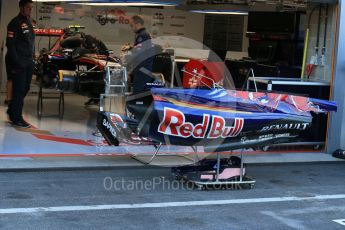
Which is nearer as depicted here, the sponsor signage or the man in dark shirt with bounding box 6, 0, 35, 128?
the sponsor signage

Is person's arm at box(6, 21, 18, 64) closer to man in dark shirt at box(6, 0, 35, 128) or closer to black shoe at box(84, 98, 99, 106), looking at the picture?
man in dark shirt at box(6, 0, 35, 128)

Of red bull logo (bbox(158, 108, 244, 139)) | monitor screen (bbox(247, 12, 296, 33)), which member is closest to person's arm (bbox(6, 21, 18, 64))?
red bull logo (bbox(158, 108, 244, 139))

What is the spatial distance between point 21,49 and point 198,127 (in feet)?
14.8

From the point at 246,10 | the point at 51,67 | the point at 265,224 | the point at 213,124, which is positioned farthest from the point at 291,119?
the point at 246,10

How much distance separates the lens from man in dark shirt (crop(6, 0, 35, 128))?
10031 millimetres

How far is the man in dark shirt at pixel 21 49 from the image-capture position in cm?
1003

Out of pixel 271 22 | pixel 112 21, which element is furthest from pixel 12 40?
pixel 271 22

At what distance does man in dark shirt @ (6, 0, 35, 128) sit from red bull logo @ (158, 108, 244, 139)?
168 inches

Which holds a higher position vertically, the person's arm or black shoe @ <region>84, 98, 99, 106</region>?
the person's arm

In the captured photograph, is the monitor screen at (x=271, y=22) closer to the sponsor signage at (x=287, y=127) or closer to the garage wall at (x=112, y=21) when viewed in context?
the garage wall at (x=112, y=21)

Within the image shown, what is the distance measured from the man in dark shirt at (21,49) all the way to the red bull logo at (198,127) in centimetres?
427

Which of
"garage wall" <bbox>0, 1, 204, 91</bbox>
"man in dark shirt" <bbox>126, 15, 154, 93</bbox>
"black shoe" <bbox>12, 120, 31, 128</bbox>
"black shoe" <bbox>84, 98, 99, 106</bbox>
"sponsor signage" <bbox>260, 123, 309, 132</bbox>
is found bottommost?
"black shoe" <bbox>12, 120, 31, 128</bbox>

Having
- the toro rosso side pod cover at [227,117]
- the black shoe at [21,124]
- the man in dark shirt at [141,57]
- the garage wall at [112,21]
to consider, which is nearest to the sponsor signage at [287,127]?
the toro rosso side pod cover at [227,117]

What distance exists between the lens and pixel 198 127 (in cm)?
679
